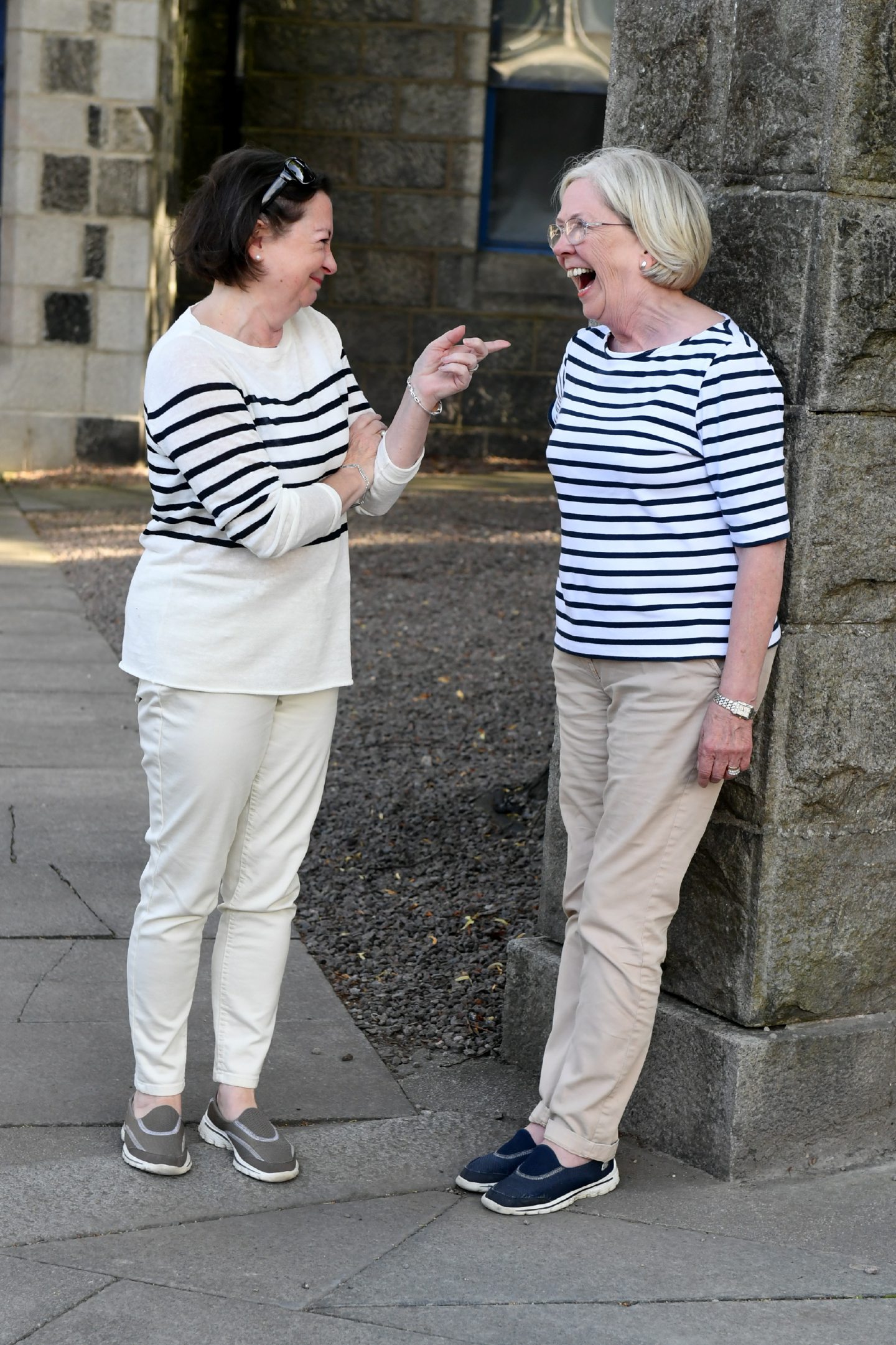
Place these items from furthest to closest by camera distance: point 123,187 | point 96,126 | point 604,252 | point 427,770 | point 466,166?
1. point 466,166
2. point 123,187
3. point 96,126
4. point 427,770
5. point 604,252

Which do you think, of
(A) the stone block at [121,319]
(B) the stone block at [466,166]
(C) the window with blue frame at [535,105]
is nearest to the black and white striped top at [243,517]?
(A) the stone block at [121,319]

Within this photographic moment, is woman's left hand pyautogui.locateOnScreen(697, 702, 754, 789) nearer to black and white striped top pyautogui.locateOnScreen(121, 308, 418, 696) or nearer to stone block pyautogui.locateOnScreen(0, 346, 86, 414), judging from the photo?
black and white striped top pyautogui.locateOnScreen(121, 308, 418, 696)

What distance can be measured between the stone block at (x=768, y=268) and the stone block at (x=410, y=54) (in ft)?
35.6

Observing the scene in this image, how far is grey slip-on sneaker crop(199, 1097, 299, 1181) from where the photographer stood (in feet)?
10.2

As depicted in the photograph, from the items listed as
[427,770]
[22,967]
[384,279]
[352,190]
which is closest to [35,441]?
[384,279]

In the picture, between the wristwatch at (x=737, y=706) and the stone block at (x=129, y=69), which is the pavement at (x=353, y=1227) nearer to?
the wristwatch at (x=737, y=706)

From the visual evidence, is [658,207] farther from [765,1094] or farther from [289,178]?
[765,1094]

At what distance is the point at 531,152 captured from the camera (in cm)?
1379

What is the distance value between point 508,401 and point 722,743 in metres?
11.2

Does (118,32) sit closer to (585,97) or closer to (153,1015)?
(585,97)

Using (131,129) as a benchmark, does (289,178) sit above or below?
below

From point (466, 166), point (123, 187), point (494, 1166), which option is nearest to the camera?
point (494, 1166)

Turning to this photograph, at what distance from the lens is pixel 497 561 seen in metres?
9.80

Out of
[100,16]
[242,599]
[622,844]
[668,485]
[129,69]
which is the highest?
[100,16]
